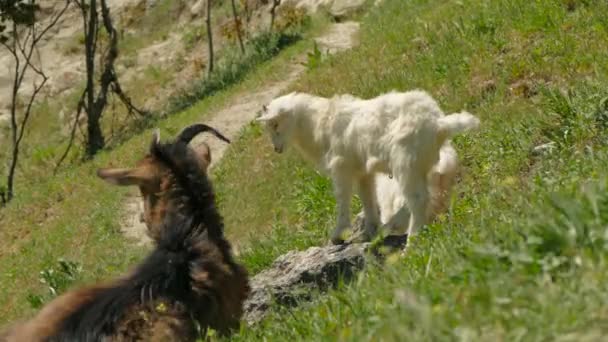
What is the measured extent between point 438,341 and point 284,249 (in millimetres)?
6912

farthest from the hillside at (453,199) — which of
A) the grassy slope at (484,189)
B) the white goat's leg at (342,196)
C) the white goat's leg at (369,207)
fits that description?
the white goat's leg at (369,207)

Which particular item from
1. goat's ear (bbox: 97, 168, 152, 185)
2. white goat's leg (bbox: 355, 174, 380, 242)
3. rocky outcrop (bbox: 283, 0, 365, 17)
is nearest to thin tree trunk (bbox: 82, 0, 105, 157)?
rocky outcrop (bbox: 283, 0, 365, 17)

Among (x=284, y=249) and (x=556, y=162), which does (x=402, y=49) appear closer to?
(x=284, y=249)

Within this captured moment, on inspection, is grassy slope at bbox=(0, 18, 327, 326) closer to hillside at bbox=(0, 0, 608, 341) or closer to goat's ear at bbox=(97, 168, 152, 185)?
hillside at bbox=(0, 0, 608, 341)

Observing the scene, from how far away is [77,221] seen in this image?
17828mm

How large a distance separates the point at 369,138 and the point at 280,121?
129 cm

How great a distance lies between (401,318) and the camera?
3.78m

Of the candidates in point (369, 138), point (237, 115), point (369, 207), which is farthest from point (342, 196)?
Answer: point (237, 115)

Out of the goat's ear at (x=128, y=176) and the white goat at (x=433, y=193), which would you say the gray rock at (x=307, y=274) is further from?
the goat's ear at (x=128, y=176)

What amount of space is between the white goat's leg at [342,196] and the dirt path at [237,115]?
644 cm

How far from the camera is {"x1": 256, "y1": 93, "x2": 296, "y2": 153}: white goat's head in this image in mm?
9688

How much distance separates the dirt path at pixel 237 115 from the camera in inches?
643

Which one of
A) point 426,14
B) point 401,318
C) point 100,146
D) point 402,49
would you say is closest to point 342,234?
point 401,318

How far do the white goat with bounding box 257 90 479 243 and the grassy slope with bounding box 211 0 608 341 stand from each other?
54 cm
